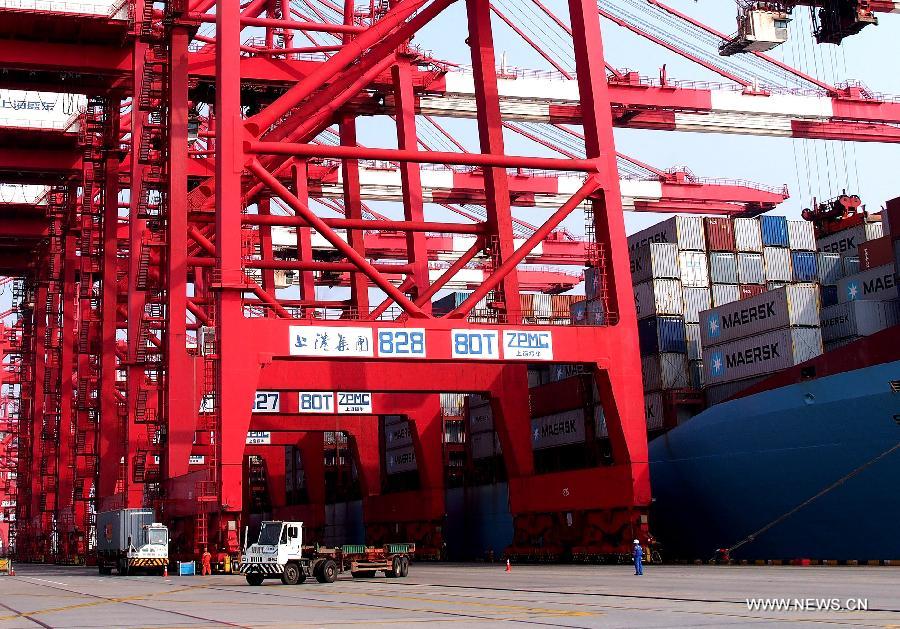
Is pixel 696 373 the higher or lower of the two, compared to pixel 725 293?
lower

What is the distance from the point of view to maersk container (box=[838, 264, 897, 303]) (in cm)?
2967

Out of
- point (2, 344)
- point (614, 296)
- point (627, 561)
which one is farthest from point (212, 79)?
point (2, 344)

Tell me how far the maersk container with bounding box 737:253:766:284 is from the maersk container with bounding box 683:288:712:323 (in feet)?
5.13

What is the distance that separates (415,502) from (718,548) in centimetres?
1367

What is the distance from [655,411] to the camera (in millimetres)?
34406

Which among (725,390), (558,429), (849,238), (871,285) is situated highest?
(849,238)

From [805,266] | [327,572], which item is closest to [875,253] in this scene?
[805,266]

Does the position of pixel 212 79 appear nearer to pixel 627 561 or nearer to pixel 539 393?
pixel 539 393

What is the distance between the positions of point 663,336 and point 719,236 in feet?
13.1

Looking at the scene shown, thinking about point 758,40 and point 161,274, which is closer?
point 758,40

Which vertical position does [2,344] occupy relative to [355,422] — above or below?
above

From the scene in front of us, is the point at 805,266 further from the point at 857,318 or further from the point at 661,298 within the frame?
the point at 857,318

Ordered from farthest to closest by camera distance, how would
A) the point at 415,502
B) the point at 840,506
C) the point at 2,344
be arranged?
1. the point at 2,344
2. the point at 415,502
3. the point at 840,506

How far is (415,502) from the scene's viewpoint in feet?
135
